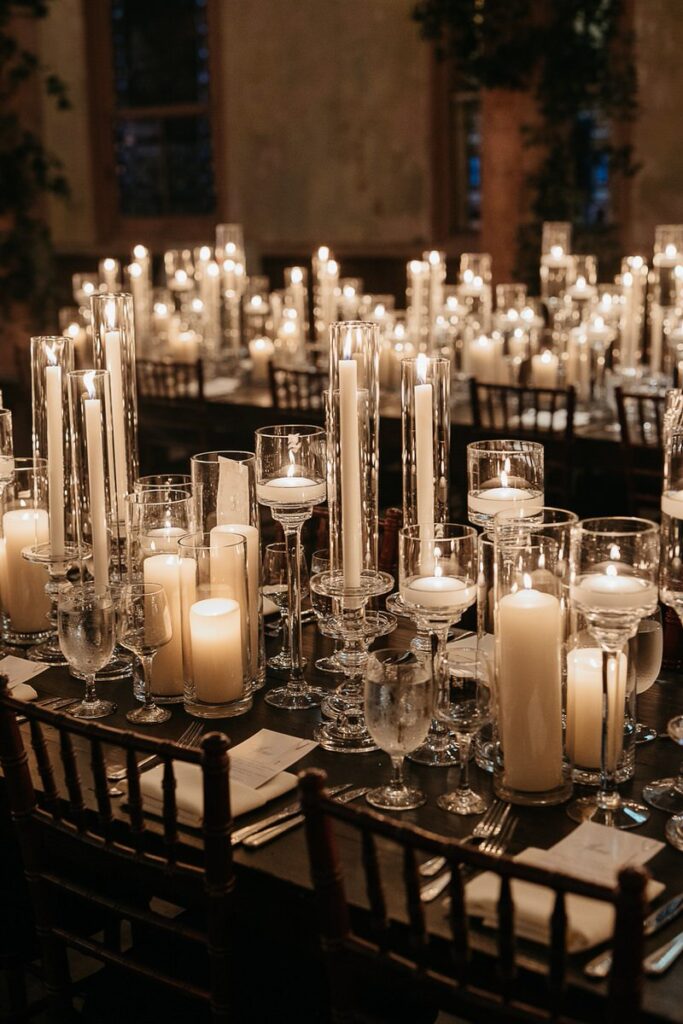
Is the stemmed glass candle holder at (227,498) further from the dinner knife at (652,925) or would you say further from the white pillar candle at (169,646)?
the dinner knife at (652,925)

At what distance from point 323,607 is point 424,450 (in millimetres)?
321

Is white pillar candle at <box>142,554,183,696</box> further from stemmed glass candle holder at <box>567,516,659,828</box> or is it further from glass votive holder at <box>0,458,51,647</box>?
stemmed glass candle holder at <box>567,516,659,828</box>

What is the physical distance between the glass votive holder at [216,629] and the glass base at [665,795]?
681mm

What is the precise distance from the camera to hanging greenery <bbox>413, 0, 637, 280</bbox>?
7062mm

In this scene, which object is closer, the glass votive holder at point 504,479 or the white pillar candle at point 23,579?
the glass votive holder at point 504,479

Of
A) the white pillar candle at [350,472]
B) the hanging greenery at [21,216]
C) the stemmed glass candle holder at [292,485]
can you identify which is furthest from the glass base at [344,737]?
the hanging greenery at [21,216]

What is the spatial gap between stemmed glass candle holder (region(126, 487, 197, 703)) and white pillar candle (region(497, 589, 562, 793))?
2.00ft

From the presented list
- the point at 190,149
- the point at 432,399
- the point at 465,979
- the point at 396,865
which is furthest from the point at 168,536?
the point at 190,149

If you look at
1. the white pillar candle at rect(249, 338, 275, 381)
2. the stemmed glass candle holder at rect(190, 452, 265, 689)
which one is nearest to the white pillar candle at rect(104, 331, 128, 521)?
the stemmed glass candle holder at rect(190, 452, 265, 689)

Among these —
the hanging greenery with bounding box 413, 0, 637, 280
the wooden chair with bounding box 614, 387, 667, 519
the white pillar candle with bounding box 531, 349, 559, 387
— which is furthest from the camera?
the hanging greenery with bounding box 413, 0, 637, 280

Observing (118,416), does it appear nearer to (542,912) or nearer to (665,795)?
(665,795)

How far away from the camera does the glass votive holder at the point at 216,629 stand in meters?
2.10

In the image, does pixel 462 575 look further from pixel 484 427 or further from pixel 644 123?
pixel 644 123

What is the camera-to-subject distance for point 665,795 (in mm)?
1777
